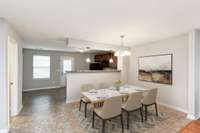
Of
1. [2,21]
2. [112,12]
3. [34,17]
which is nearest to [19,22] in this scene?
[2,21]

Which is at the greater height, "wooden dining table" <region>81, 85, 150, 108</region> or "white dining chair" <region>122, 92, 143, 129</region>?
"wooden dining table" <region>81, 85, 150, 108</region>

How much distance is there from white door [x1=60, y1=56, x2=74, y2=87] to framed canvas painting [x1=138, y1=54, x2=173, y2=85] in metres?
4.80

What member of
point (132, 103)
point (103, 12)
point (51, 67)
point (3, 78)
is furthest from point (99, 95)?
point (51, 67)

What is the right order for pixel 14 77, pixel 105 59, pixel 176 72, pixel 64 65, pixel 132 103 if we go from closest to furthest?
1. pixel 132 103
2. pixel 14 77
3. pixel 176 72
4. pixel 105 59
5. pixel 64 65

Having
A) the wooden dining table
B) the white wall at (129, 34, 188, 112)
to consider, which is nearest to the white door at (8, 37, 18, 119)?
the wooden dining table

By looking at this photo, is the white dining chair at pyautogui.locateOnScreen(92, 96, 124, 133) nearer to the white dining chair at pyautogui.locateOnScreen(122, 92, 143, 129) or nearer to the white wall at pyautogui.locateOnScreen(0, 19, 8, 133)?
the white dining chair at pyautogui.locateOnScreen(122, 92, 143, 129)

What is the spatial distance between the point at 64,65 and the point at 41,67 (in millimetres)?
1381

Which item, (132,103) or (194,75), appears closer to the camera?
(132,103)

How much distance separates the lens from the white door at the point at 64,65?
7.95 meters

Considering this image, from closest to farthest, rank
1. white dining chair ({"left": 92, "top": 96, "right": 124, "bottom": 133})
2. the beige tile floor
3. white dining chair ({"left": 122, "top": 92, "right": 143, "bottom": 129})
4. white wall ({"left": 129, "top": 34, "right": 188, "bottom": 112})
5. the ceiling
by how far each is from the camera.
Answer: the ceiling
white dining chair ({"left": 92, "top": 96, "right": 124, "bottom": 133})
the beige tile floor
white dining chair ({"left": 122, "top": 92, "right": 143, "bottom": 129})
white wall ({"left": 129, "top": 34, "right": 188, "bottom": 112})

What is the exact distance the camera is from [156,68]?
443 cm

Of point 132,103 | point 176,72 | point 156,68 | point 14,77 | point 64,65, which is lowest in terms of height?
point 132,103

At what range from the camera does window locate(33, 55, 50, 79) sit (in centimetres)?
715

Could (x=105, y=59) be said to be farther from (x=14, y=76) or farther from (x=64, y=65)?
(x=14, y=76)
